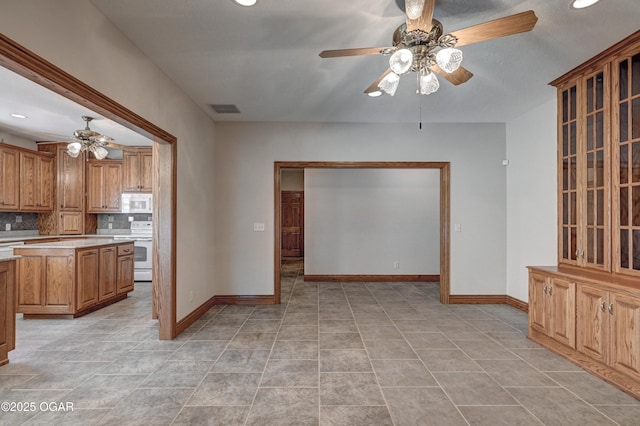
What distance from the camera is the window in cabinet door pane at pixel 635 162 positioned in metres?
2.48

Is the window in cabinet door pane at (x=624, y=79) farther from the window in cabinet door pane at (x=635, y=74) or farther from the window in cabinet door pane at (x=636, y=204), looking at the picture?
the window in cabinet door pane at (x=636, y=204)

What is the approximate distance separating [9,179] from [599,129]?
26.9 feet

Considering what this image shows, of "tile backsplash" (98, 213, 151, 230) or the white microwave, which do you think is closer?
the white microwave

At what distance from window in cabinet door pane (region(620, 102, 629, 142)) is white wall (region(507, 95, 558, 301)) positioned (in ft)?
3.25

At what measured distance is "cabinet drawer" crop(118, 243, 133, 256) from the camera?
192 inches

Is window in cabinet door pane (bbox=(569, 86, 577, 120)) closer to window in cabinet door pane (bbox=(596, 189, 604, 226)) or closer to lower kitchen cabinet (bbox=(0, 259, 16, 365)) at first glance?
window in cabinet door pane (bbox=(596, 189, 604, 226))

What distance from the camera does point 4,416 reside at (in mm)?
2002

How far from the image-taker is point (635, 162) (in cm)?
250

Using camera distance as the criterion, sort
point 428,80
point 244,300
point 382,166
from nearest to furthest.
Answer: point 428,80
point 244,300
point 382,166

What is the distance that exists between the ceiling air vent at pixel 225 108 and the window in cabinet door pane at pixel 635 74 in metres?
4.02

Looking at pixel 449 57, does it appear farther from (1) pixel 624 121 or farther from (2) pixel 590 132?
(2) pixel 590 132

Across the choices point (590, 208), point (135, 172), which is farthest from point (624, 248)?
point (135, 172)

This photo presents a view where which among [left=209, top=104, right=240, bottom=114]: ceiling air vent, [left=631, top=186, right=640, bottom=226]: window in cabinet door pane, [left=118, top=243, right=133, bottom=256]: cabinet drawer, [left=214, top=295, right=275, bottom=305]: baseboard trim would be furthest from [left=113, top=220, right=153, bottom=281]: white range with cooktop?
[left=631, top=186, right=640, bottom=226]: window in cabinet door pane

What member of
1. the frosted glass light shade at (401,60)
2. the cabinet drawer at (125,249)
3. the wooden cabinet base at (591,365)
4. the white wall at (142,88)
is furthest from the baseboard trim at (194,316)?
the wooden cabinet base at (591,365)
